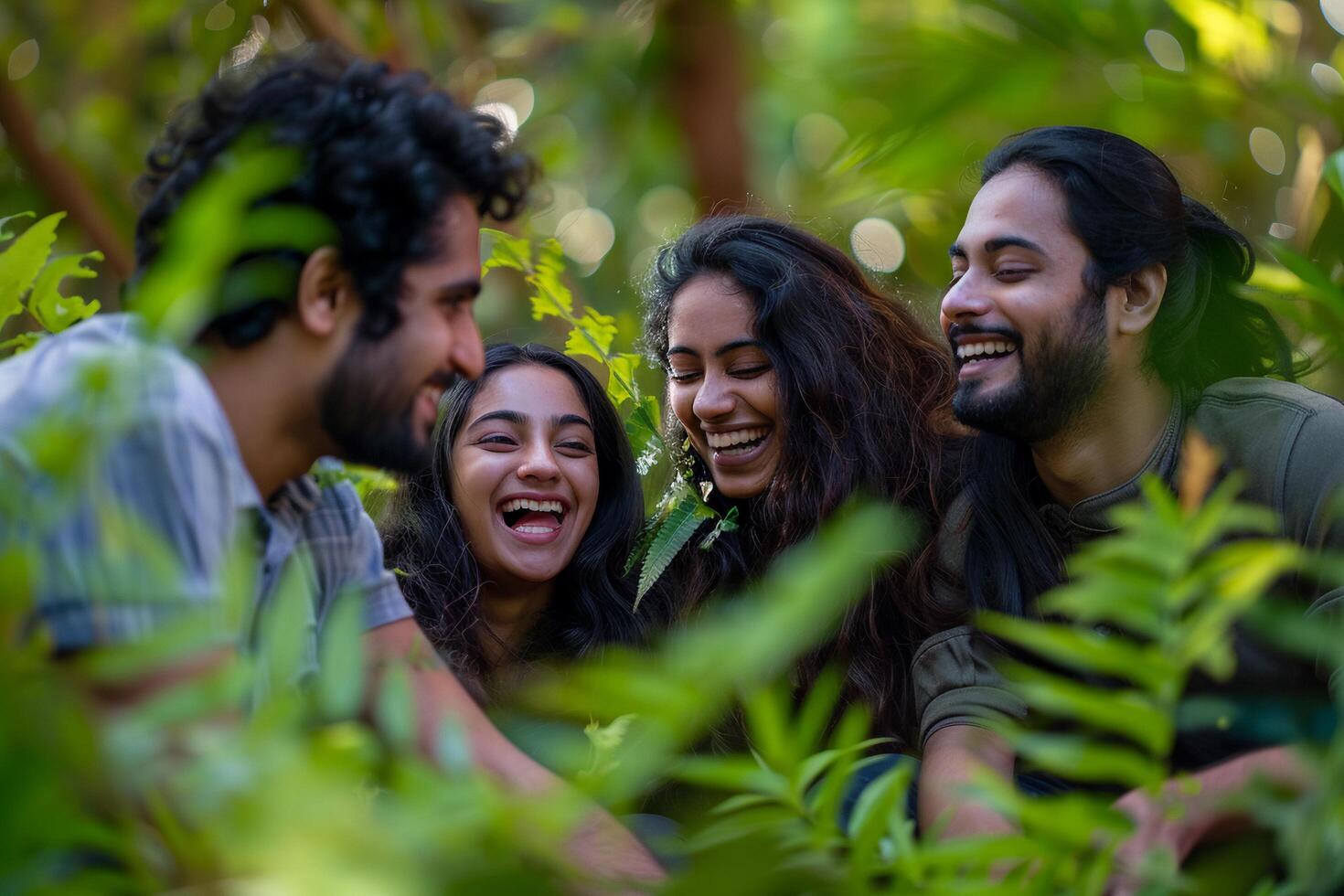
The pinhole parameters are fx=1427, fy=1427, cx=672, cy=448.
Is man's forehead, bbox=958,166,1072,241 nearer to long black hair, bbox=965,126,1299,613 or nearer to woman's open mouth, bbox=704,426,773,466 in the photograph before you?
long black hair, bbox=965,126,1299,613

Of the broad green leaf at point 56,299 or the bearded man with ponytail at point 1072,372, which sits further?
the bearded man with ponytail at point 1072,372

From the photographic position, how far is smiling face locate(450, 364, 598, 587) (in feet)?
8.70

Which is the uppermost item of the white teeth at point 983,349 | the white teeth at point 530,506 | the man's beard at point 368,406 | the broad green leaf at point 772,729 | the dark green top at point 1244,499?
the man's beard at point 368,406

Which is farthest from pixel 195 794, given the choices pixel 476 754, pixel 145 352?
pixel 476 754

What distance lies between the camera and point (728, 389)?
2.62 metres

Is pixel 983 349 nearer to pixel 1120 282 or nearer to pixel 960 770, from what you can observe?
pixel 1120 282

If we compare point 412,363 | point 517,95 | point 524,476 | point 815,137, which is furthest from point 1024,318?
point 815,137

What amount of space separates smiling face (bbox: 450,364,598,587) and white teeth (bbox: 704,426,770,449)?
0.85ft

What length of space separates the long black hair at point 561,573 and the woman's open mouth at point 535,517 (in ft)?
0.30

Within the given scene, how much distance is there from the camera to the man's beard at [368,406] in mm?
1593

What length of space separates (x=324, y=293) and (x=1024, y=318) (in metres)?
1.30

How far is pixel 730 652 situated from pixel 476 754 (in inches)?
43.4

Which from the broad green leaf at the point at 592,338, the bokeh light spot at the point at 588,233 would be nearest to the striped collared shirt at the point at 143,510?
the broad green leaf at the point at 592,338

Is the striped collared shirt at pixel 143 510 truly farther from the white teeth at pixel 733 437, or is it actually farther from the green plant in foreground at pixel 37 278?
the white teeth at pixel 733 437
